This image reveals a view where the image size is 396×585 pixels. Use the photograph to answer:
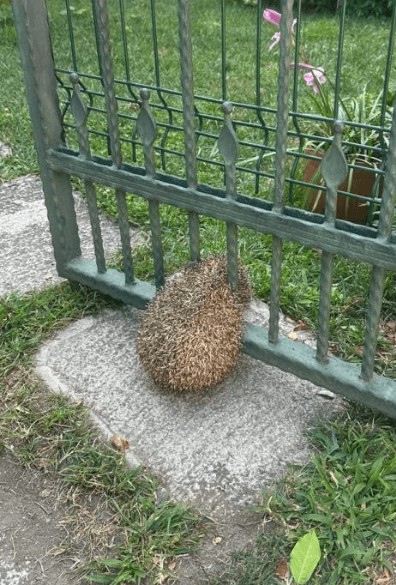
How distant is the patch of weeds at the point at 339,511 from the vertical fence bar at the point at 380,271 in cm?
26

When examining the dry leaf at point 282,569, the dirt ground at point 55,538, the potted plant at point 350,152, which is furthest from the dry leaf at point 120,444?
the potted plant at point 350,152

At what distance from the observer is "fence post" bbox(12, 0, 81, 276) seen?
278 cm

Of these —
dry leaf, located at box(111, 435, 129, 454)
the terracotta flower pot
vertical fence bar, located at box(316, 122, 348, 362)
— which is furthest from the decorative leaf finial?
the terracotta flower pot

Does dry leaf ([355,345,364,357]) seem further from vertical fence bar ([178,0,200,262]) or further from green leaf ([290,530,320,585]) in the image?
green leaf ([290,530,320,585])

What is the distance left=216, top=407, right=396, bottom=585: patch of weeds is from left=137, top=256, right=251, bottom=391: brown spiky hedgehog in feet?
1.52

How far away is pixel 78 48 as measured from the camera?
778 centimetres

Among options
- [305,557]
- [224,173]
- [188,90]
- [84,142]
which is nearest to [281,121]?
[188,90]

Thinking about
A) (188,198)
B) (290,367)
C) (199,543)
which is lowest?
(199,543)

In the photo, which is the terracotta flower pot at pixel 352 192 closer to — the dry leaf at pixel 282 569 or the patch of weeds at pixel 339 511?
the patch of weeds at pixel 339 511

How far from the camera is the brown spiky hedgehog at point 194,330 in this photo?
2.52 metres

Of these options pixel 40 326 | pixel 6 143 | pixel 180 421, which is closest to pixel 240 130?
pixel 6 143

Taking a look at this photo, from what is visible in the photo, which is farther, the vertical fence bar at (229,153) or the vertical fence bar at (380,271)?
the vertical fence bar at (229,153)

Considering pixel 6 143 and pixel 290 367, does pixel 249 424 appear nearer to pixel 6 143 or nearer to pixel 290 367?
pixel 290 367

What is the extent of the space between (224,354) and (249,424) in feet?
0.94
